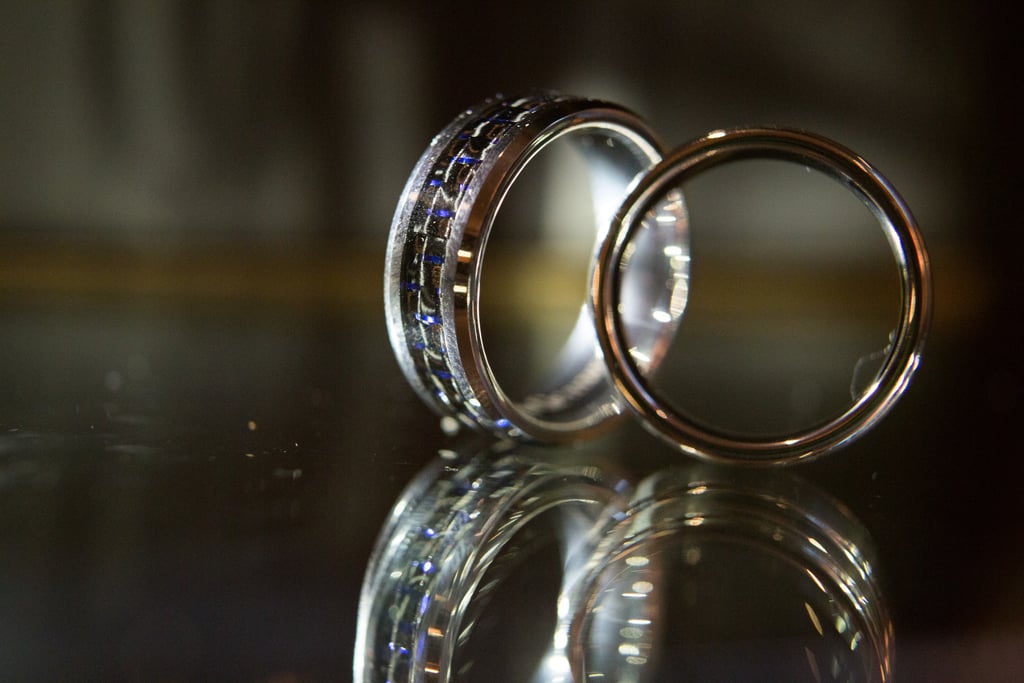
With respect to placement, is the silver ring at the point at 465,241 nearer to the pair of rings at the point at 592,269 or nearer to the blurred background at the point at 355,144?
the pair of rings at the point at 592,269

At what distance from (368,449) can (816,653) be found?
307mm

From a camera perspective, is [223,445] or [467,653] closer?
[467,653]

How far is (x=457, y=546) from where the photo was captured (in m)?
0.47

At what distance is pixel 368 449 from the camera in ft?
2.00

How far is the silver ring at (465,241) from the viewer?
1.73ft

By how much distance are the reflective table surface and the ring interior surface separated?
1.3 inches

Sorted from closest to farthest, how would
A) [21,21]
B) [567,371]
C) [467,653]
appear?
1. [467,653]
2. [567,371]
3. [21,21]

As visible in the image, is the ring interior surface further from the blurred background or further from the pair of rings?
the blurred background

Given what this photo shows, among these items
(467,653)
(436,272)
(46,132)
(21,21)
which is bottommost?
(467,653)

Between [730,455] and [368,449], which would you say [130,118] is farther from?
[730,455]

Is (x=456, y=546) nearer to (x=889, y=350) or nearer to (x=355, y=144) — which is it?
(x=889, y=350)

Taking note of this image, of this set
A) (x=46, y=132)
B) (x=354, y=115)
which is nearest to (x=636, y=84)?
(x=354, y=115)

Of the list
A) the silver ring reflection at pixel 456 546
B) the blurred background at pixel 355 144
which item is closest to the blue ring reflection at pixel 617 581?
the silver ring reflection at pixel 456 546

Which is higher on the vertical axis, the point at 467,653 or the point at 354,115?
the point at 354,115
